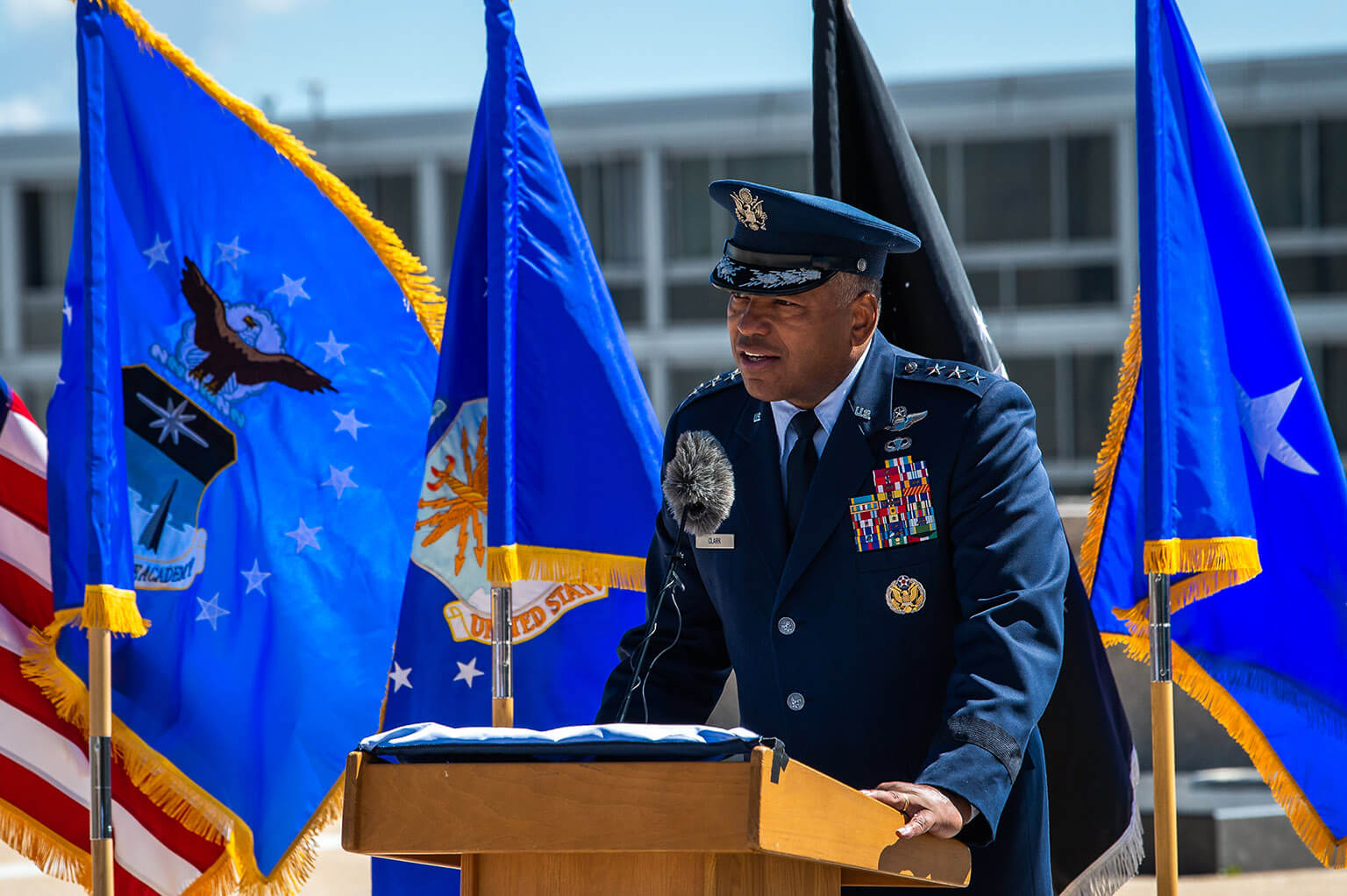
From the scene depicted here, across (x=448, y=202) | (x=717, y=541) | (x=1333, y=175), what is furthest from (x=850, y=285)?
(x=448, y=202)

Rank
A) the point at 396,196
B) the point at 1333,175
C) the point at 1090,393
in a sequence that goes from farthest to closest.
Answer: the point at 396,196
the point at 1090,393
the point at 1333,175

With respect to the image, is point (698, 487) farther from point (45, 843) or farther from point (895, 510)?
point (45, 843)

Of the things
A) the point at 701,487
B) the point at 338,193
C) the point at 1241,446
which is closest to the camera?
the point at 701,487

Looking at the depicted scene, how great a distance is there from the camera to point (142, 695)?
163 inches

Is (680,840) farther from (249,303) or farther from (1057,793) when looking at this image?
(249,303)

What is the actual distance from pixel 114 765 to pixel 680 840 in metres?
2.85

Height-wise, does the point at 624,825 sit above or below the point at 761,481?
below

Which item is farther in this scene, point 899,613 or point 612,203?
point 612,203

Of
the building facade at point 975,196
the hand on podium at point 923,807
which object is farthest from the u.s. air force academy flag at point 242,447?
the building facade at point 975,196

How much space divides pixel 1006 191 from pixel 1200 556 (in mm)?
18191

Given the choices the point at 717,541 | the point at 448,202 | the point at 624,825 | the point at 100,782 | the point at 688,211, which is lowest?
the point at 100,782

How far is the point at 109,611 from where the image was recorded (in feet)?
11.9

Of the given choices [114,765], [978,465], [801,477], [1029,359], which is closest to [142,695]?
[114,765]

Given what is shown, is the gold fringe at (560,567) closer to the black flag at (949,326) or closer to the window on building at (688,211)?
Result: the black flag at (949,326)
